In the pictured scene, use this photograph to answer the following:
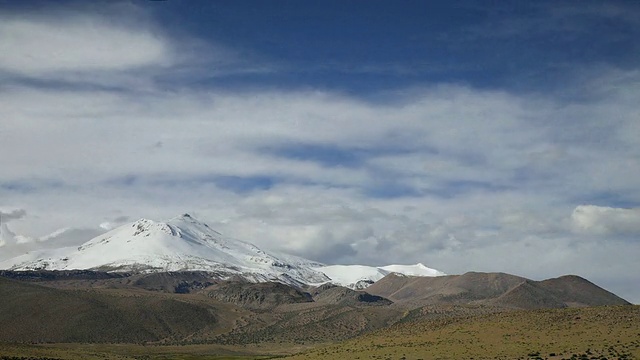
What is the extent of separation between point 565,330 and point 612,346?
14504 mm

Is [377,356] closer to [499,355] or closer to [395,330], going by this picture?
[499,355]

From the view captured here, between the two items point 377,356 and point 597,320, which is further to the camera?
point 597,320

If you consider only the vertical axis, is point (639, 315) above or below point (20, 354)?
above

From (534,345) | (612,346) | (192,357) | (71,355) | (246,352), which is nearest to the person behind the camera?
(612,346)

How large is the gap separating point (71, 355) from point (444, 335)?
63070 mm

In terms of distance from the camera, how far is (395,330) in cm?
12838

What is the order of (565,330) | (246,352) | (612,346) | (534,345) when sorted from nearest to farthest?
(612,346)
(534,345)
(565,330)
(246,352)

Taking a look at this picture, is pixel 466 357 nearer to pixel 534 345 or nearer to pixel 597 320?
pixel 534 345

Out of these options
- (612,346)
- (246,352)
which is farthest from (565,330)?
(246,352)

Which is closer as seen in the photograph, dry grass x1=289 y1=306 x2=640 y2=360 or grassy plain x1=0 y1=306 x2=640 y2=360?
dry grass x1=289 y1=306 x2=640 y2=360

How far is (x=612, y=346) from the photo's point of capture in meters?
88.8

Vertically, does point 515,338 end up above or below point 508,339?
above

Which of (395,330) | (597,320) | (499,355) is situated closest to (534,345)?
(499,355)

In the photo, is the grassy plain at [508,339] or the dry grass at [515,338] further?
the grassy plain at [508,339]
